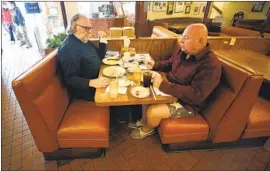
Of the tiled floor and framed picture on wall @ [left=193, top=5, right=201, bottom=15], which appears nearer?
the tiled floor

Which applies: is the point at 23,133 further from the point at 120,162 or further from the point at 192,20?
the point at 192,20

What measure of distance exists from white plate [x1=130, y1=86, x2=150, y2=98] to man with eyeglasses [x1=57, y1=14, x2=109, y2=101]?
0.82 feet

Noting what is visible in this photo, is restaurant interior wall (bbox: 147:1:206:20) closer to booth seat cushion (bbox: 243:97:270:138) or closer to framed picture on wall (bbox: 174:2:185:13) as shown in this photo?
framed picture on wall (bbox: 174:2:185:13)

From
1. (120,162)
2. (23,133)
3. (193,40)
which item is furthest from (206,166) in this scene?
(23,133)

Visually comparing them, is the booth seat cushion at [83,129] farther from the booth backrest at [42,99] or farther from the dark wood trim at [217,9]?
the dark wood trim at [217,9]

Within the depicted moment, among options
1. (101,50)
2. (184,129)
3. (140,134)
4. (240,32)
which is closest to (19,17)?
(101,50)

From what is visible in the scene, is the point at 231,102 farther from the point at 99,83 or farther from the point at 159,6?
the point at 159,6

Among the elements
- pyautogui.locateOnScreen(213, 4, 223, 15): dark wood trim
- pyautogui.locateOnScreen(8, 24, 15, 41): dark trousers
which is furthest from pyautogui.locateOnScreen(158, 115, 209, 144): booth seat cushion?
pyautogui.locateOnScreen(8, 24, 15, 41): dark trousers

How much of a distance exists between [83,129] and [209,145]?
1.31 m

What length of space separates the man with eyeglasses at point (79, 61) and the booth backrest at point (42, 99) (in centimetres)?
12

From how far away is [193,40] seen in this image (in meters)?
1.39

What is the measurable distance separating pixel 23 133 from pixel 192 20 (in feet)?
18.4

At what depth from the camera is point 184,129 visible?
1518 millimetres

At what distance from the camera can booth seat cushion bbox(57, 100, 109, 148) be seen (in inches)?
55.4
